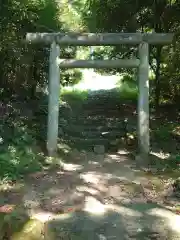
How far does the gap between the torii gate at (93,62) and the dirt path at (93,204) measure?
2.66 feet

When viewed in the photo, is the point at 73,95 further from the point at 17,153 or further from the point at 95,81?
the point at 17,153

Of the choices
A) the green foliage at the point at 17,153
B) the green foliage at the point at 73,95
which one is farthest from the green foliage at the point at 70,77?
the green foliage at the point at 17,153

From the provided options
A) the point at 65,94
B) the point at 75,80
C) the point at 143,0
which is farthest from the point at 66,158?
the point at 75,80

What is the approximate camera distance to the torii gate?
340 inches

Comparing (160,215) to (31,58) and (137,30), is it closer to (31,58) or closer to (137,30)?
(31,58)

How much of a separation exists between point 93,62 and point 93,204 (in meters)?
3.75

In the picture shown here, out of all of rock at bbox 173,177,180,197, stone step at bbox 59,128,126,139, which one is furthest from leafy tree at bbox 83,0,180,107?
rock at bbox 173,177,180,197

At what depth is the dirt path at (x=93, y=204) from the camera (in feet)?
16.5

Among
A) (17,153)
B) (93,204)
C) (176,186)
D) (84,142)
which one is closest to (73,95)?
(84,142)

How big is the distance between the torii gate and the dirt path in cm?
81

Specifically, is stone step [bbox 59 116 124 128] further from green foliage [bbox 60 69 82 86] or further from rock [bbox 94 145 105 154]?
green foliage [bbox 60 69 82 86]

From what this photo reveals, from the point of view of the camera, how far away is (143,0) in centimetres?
1207

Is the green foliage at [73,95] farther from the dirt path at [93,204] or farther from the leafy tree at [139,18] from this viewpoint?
the dirt path at [93,204]

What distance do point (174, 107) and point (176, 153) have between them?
370cm
